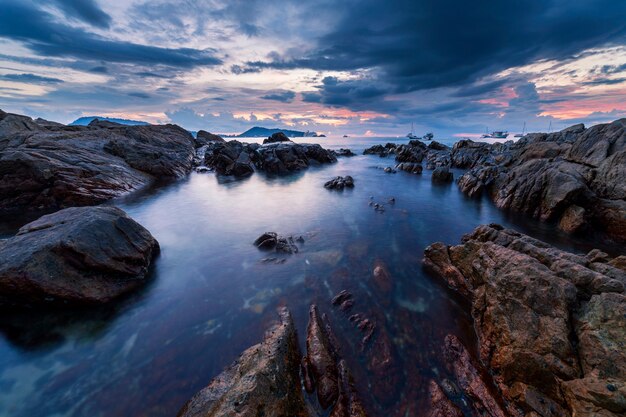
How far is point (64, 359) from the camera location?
8.15 meters

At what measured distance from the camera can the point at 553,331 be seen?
6.46m

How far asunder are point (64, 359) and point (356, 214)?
19936mm

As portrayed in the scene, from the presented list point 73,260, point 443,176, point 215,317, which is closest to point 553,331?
point 215,317

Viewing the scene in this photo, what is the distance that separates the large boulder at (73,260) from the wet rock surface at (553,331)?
48.2 feet

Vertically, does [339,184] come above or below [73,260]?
below

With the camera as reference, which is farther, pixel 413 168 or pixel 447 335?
pixel 413 168

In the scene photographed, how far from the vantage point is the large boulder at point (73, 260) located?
9.46 metres

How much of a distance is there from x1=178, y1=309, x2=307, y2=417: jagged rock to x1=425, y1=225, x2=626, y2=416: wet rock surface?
5.63m

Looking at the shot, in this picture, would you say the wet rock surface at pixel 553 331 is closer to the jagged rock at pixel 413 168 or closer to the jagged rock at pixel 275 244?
the jagged rock at pixel 275 244

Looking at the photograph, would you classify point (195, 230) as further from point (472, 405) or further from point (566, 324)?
point (566, 324)

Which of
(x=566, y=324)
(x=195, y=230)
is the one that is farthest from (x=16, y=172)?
(x=566, y=324)

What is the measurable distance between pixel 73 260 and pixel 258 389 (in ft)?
33.6

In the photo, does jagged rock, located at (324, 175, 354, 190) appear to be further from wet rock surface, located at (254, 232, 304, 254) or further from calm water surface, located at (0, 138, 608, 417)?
wet rock surface, located at (254, 232, 304, 254)

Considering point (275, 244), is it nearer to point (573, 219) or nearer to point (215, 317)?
point (215, 317)
